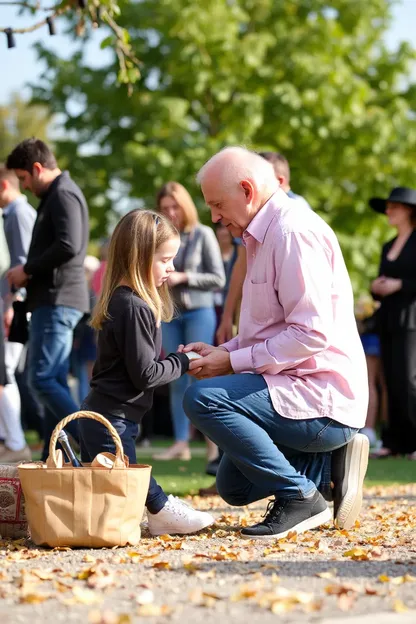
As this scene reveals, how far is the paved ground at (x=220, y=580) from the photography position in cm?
342

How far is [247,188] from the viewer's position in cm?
519

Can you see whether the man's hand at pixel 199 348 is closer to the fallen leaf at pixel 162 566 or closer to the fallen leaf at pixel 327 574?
the fallen leaf at pixel 162 566

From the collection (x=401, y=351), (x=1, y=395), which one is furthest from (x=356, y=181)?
(x=1, y=395)

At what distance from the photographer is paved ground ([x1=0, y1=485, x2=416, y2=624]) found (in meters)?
3.42

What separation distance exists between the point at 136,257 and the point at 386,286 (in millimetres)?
4773

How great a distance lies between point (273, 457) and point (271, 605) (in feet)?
5.15

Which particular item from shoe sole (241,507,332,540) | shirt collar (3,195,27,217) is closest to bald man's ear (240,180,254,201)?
shoe sole (241,507,332,540)

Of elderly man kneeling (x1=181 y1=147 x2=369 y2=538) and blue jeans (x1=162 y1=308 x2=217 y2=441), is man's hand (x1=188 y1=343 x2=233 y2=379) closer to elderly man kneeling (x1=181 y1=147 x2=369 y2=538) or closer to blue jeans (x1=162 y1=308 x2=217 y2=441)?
elderly man kneeling (x1=181 y1=147 x2=369 y2=538)

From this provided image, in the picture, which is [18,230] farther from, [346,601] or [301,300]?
[346,601]

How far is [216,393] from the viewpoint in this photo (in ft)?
16.5

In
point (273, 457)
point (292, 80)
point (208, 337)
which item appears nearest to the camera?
point (273, 457)

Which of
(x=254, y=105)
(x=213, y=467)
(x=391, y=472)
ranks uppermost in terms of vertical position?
(x=254, y=105)

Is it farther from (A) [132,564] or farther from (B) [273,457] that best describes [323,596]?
(B) [273,457]

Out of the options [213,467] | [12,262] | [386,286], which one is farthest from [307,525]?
[386,286]
